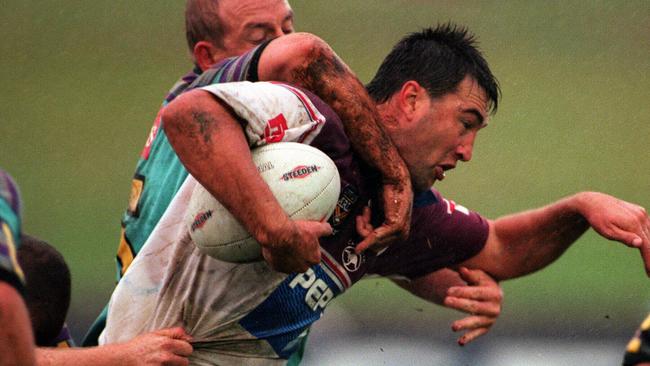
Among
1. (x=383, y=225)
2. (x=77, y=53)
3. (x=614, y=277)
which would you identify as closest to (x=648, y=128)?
(x=614, y=277)

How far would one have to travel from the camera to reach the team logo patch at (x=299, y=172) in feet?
9.78

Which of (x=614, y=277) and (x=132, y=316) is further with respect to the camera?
(x=614, y=277)

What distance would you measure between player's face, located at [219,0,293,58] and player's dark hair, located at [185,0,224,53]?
0.09ft

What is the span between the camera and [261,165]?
2.98 metres

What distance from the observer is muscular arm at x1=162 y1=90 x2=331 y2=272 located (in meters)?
2.86

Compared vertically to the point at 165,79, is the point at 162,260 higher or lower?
higher

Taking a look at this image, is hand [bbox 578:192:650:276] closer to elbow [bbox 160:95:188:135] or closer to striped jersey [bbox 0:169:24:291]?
elbow [bbox 160:95:188:135]

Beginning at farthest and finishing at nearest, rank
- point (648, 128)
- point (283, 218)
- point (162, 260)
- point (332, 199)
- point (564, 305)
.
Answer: point (648, 128) → point (564, 305) → point (162, 260) → point (332, 199) → point (283, 218)

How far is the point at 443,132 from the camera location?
3545mm

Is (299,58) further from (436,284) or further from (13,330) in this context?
(13,330)

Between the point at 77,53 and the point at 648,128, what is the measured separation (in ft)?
12.2

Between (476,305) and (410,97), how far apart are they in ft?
2.25

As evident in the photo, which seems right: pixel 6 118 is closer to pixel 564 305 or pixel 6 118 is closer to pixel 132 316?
pixel 564 305

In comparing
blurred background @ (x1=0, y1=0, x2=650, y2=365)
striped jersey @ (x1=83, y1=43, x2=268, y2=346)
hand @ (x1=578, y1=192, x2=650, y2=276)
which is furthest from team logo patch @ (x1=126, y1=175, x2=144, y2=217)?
blurred background @ (x1=0, y1=0, x2=650, y2=365)
